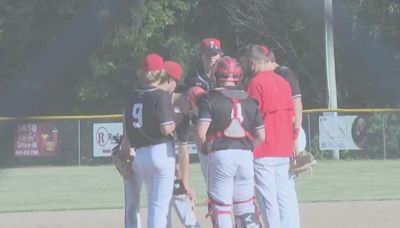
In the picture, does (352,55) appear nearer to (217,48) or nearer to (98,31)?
(98,31)

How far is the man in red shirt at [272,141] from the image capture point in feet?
27.3

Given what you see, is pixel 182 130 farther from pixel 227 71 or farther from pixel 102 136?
pixel 102 136

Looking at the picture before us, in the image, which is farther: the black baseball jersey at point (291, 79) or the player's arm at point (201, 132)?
the black baseball jersey at point (291, 79)

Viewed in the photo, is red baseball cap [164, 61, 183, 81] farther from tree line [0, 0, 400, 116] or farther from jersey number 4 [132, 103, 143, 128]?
tree line [0, 0, 400, 116]

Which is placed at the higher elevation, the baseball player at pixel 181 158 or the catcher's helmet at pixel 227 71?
the catcher's helmet at pixel 227 71

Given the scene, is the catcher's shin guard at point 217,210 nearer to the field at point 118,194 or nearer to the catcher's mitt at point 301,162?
the catcher's mitt at point 301,162

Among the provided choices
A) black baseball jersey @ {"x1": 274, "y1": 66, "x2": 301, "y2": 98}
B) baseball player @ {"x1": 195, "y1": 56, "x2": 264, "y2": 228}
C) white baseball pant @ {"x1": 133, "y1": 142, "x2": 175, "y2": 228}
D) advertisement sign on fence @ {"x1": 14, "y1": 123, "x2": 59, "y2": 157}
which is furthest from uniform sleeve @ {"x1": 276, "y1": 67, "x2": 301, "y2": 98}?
advertisement sign on fence @ {"x1": 14, "y1": 123, "x2": 59, "y2": 157}

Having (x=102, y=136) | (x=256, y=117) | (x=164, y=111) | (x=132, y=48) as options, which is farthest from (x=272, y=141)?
(x=132, y=48)

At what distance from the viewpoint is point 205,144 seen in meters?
7.75

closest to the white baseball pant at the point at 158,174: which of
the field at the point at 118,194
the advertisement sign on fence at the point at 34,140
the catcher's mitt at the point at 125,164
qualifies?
the catcher's mitt at the point at 125,164

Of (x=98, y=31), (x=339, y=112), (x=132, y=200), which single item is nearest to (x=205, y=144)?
(x=132, y=200)

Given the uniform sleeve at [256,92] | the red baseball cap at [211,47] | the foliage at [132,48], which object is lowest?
the uniform sleeve at [256,92]

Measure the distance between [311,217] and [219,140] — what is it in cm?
361

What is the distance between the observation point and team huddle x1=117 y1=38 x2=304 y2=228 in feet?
25.4
